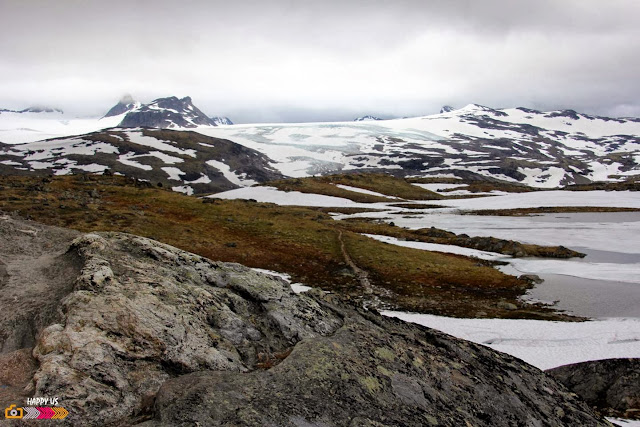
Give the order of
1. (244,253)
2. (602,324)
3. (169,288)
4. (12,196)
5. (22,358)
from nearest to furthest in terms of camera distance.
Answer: (22,358) → (169,288) → (602,324) → (244,253) → (12,196)

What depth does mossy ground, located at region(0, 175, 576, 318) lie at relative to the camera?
3559 cm

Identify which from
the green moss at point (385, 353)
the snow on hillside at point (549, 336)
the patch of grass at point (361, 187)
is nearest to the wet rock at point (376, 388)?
the green moss at point (385, 353)

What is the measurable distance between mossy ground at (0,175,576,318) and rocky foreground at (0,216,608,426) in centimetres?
1809

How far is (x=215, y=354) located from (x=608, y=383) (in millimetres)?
19850

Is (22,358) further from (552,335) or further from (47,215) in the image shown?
(47,215)

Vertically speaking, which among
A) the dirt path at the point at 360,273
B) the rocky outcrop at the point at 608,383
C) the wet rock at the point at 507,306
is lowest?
the wet rock at the point at 507,306

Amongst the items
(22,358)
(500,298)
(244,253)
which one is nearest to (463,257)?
(500,298)

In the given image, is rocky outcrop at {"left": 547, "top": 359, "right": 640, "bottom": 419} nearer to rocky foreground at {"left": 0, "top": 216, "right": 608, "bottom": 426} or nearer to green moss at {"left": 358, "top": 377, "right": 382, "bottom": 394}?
rocky foreground at {"left": 0, "top": 216, "right": 608, "bottom": 426}

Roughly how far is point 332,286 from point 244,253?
1332cm

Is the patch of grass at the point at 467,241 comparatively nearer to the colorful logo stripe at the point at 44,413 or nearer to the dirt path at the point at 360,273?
the dirt path at the point at 360,273

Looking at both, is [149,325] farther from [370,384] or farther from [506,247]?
[506,247]

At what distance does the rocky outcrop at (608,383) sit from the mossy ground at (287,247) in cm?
1143

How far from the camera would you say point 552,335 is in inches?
1018

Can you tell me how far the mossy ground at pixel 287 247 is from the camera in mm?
35594
